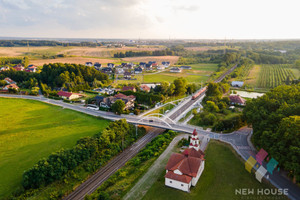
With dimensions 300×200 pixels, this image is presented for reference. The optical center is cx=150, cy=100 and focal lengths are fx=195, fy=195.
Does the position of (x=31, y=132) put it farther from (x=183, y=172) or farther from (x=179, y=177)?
(x=183, y=172)

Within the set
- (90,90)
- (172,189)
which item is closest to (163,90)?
(90,90)

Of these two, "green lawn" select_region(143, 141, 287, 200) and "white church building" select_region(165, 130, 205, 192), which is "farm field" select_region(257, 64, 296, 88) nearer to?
"green lawn" select_region(143, 141, 287, 200)

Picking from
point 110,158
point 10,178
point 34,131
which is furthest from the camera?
point 34,131

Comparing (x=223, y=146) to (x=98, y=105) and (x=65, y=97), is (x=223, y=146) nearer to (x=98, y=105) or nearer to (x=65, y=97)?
(x=98, y=105)

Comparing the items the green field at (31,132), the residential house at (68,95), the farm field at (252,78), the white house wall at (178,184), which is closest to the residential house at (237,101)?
the farm field at (252,78)

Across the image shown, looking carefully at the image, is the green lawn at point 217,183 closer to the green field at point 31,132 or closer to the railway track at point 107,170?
the railway track at point 107,170

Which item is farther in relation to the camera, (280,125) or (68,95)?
(68,95)

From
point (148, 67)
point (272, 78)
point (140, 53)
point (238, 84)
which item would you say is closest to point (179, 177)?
point (238, 84)
